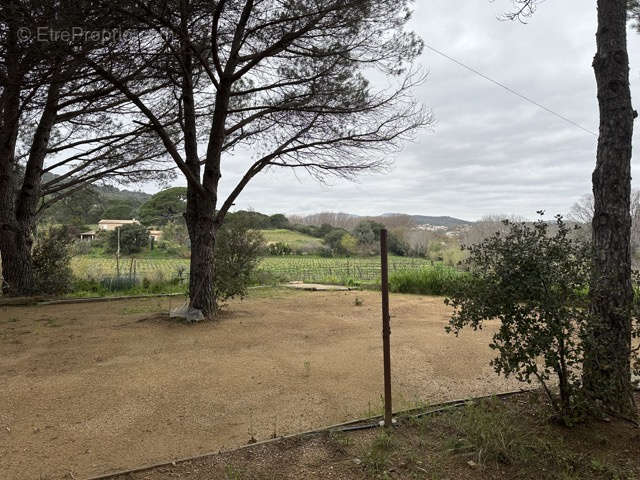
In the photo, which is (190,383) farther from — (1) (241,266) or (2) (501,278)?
(1) (241,266)

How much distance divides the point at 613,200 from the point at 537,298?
0.94 m

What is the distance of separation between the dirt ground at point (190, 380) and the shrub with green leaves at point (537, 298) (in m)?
0.94

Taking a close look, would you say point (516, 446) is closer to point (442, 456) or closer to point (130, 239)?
point (442, 456)

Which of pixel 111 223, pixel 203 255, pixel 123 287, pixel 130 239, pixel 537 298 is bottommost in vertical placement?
pixel 123 287

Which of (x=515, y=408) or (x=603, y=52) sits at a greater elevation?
(x=603, y=52)

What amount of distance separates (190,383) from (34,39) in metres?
3.51

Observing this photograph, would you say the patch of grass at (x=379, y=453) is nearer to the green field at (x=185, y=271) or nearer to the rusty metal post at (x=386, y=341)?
the rusty metal post at (x=386, y=341)

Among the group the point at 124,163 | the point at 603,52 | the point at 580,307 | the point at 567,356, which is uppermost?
the point at 124,163

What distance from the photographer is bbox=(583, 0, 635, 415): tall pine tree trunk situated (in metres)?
2.43

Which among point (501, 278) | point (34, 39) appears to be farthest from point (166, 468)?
point (34, 39)

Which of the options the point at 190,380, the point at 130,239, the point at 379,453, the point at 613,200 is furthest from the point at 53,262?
the point at 613,200

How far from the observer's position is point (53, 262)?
8.66 m

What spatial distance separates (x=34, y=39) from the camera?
3.95 m

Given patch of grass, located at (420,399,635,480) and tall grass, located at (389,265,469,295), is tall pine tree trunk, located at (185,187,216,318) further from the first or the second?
tall grass, located at (389,265,469,295)
